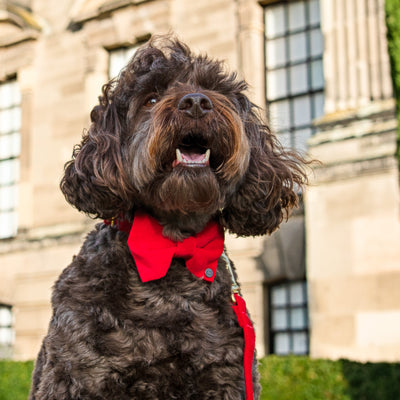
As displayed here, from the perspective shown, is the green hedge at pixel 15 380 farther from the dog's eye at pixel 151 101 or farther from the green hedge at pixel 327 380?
the dog's eye at pixel 151 101

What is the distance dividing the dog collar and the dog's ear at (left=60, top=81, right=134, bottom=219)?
0.41ft

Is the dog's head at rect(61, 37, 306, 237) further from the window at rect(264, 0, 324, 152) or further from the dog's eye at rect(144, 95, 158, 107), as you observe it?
the window at rect(264, 0, 324, 152)

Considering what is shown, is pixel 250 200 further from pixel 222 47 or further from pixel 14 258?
pixel 14 258

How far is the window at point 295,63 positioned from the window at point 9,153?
6.61 m

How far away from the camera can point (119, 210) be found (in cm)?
335

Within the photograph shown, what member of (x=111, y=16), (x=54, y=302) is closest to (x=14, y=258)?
(x=111, y=16)

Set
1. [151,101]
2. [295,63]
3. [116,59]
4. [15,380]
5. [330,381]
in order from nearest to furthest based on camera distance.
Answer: [151,101] < [330,381] < [15,380] < [295,63] < [116,59]

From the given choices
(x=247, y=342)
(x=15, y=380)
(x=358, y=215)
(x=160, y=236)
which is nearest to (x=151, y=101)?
(x=160, y=236)

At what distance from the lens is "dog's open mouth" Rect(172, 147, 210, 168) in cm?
320

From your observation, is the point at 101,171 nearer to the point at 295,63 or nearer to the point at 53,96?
the point at 295,63

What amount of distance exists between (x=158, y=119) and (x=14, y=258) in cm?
1286

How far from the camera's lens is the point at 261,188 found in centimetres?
353

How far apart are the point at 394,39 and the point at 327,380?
4.11 metres

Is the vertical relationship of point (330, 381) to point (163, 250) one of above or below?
below
